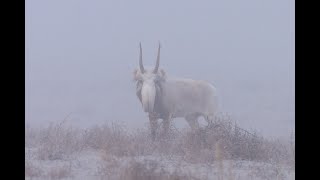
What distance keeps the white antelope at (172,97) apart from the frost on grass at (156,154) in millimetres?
598

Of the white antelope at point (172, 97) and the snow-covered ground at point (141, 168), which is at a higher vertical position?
the white antelope at point (172, 97)

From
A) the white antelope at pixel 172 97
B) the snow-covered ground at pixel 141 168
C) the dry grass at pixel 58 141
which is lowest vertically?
the snow-covered ground at pixel 141 168

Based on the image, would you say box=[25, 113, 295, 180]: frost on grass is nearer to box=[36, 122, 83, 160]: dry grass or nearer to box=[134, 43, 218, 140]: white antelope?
box=[36, 122, 83, 160]: dry grass

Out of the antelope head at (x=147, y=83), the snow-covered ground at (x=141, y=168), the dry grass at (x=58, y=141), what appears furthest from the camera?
the antelope head at (x=147, y=83)

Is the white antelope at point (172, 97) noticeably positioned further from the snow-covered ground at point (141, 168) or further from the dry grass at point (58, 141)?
the snow-covered ground at point (141, 168)

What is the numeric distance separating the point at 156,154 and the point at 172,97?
6.78 ft

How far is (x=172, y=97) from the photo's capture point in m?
8.31

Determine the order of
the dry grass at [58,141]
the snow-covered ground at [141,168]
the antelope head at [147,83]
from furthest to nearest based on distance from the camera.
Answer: the antelope head at [147,83] → the dry grass at [58,141] → the snow-covered ground at [141,168]

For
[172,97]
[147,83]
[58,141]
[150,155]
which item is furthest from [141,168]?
[172,97]

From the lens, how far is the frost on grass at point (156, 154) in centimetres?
563

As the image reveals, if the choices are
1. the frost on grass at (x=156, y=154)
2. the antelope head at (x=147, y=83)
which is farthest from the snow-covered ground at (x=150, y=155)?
the antelope head at (x=147, y=83)

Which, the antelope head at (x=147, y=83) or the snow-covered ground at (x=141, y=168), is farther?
the antelope head at (x=147, y=83)
